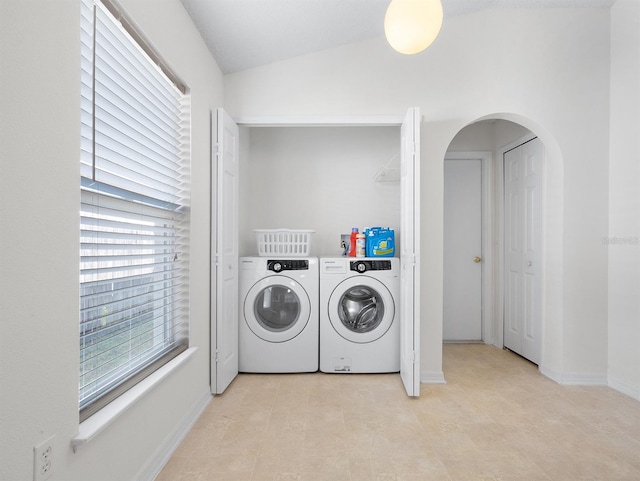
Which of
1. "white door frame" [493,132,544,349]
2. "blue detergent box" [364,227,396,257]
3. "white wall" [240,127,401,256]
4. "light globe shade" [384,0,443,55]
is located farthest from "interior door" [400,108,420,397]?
"white door frame" [493,132,544,349]

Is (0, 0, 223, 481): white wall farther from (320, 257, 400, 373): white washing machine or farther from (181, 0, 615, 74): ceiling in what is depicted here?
(320, 257, 400, 373): white washing machine

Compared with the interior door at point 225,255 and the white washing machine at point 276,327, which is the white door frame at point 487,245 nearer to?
the white washing machine at point 276,327

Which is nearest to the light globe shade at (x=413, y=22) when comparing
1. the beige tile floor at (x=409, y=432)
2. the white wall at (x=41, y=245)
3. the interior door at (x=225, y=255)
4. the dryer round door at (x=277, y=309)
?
the white wall at (x=41, y=245)

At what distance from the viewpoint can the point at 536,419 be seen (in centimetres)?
228

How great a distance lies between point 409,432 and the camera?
2.12m

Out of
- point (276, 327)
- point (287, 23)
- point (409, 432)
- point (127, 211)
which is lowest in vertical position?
point (409, 432)

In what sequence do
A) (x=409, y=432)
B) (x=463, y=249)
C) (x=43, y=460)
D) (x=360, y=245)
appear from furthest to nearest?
(x=463, y=249) < (x=360, y=245) < (x=409, y=432) < (x=43, y=460)

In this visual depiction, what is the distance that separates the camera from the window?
4.46 ft

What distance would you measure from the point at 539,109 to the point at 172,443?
3.21 m

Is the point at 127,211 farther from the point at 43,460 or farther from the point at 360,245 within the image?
the point at 360,245

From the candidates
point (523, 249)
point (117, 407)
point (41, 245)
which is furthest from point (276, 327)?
point (523, 249)

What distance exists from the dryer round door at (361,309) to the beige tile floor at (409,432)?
1.15ft

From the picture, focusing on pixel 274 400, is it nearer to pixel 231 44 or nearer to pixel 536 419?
pixel 536 419

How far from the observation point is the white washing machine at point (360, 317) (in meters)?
3.02
